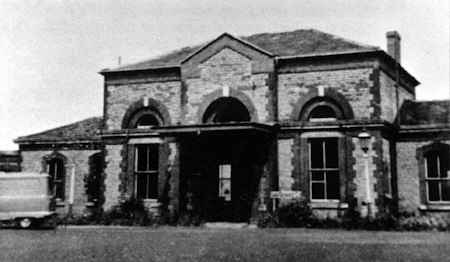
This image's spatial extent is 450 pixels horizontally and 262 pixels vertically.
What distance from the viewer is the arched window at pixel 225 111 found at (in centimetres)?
1975

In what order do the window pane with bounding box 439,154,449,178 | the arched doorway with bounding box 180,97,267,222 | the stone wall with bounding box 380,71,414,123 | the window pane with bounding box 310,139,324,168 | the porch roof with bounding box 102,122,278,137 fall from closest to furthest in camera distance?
the porch roof with bounding box 102,122,278,137 → the window pane with bounding box 310,139,324,168 → the stone wall with bounding box 380,71,414,123 → the window pane with bounding box 439,154,449,178 → the arched doorway with bounding box 180,97,267,222

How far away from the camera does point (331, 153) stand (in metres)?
18.2

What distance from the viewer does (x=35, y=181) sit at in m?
19.0

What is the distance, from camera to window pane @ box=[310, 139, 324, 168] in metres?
18.4

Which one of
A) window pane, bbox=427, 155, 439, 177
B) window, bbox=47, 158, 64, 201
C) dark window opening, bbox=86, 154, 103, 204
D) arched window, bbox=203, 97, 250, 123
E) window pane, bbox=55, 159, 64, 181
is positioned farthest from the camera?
window pane, bbox=55, 159, 64, 181

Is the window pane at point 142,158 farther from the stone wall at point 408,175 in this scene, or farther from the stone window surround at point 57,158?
the stone wall at point 408,175

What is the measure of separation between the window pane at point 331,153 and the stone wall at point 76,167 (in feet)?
35.3

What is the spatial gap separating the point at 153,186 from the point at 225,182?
2954 millimetres

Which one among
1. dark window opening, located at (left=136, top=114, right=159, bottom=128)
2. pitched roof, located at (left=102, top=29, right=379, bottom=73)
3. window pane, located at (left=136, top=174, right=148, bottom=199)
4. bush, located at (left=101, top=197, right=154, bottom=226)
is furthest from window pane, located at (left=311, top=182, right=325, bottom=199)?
dark window opening, located at (left=136, top=114, right=159, bottom=128)

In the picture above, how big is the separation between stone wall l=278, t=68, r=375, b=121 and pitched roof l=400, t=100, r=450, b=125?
3.06m

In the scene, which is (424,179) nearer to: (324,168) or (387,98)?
(387,98)

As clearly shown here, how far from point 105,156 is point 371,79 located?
10920mm

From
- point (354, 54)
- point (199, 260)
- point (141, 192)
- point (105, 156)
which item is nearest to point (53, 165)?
point (105, 156)

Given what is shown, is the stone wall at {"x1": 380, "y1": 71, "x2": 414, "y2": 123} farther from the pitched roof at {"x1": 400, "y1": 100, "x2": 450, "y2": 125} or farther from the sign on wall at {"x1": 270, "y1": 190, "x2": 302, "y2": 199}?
the sign on wall at {"x1": 270, "y1": 190, "x2": 302, "y2": 199}
